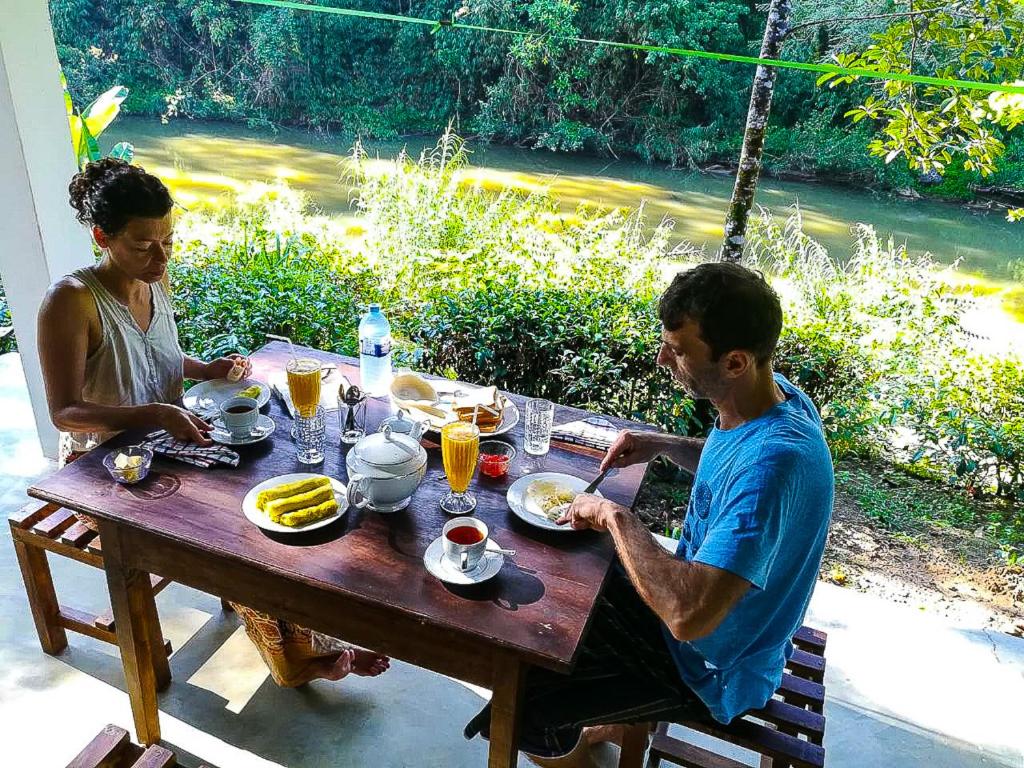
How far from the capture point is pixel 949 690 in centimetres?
235

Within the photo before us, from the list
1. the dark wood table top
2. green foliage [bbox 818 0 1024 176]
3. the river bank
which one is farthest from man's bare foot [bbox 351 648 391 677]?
the river bank

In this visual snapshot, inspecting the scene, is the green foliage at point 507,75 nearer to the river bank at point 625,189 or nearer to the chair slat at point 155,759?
the river bank at point 625,189

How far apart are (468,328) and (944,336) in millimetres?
2516

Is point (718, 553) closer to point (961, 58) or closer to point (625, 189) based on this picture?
point (961, 58)

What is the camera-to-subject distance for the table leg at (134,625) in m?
1.70

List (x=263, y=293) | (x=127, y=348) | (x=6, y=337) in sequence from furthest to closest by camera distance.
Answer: (x=6, y=337), (x=263, y=293), (x=127, y=348)

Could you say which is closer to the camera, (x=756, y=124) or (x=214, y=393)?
(x=214, y=393)

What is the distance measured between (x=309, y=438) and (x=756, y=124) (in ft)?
8.16

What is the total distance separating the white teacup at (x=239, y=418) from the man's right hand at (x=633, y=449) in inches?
34.7

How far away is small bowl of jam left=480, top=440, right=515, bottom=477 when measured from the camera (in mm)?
1789

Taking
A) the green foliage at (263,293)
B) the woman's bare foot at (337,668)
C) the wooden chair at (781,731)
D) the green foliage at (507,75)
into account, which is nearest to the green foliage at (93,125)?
the green foliage at (263,293)

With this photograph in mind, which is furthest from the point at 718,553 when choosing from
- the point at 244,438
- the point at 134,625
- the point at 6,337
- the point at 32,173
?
the point at 6,337

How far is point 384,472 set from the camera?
1.57 metres

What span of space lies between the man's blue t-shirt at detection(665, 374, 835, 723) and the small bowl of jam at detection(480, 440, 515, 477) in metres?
0.45
